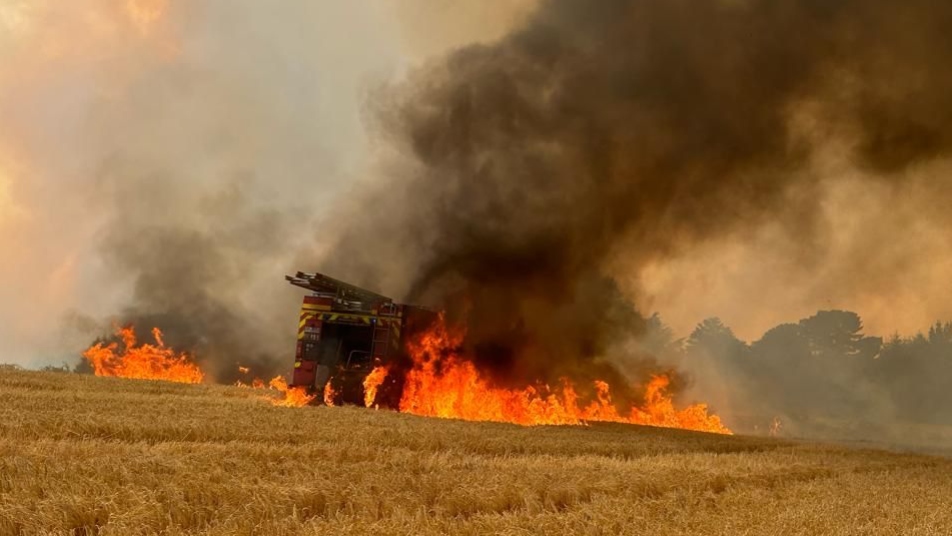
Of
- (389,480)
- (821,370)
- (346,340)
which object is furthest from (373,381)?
(821,370)

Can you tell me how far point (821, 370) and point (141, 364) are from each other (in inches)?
1703

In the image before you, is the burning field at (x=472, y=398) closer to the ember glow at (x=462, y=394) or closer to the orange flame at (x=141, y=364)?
the ember glow at (x=462, y=394)

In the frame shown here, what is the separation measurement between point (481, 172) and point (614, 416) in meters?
8.03

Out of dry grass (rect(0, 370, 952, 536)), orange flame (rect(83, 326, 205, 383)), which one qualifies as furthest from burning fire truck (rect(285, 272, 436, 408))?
orange flame (rect(83, 326, 205, 383))

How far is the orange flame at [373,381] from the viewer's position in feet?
59.4

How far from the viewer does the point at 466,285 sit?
21359mm

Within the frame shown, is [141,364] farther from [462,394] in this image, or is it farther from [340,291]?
[462,394]

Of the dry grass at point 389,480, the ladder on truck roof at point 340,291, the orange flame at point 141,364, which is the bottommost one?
the dry grass at point 389,480

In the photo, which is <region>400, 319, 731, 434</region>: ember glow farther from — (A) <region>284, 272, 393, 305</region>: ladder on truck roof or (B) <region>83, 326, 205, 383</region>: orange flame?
(B) <region>83, 326, 205, 383</region>: orange flame

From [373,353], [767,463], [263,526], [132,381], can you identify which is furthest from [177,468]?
[132,381]

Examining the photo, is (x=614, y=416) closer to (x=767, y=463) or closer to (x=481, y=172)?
(x=481, y=172)

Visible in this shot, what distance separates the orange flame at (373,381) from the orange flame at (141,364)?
926 centimetres

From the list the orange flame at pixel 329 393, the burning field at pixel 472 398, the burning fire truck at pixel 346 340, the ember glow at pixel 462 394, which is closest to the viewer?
the orange flame at pixel 329 393

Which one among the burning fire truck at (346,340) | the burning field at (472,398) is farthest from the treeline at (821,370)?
the burning fire truck at (346,340)
